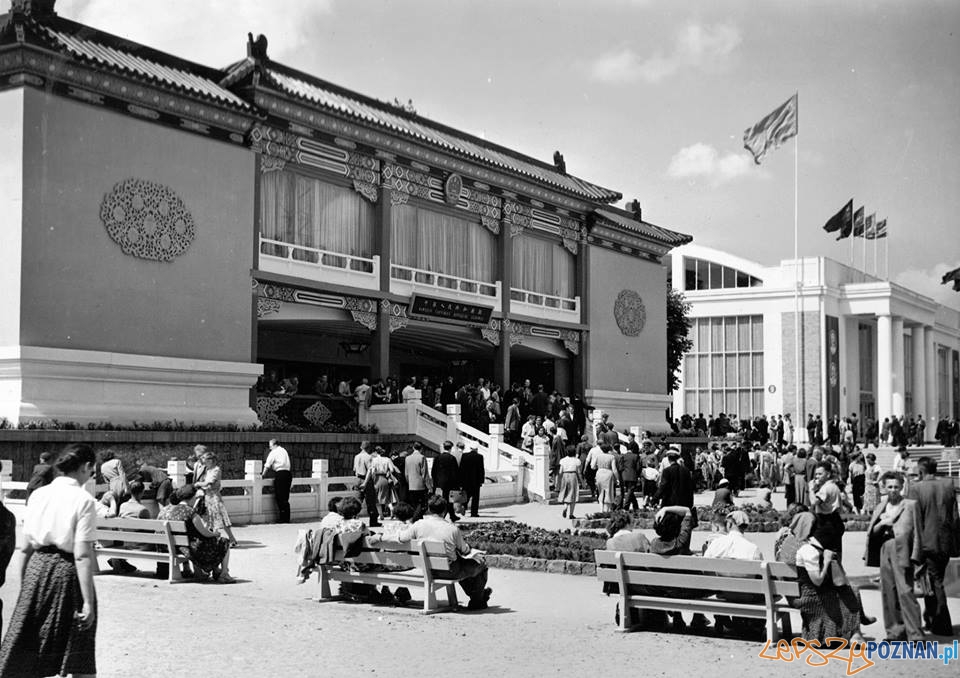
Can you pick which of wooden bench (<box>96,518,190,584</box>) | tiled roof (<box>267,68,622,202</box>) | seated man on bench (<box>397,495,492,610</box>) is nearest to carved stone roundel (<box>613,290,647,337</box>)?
tiled roof (<box>267,68,622,202</box>)

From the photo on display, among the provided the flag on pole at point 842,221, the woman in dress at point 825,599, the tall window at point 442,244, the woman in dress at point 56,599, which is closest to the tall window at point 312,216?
the tall window at point 442,244

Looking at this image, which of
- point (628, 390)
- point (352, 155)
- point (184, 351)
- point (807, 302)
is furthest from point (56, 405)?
point (807, 302)

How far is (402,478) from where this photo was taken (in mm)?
20844

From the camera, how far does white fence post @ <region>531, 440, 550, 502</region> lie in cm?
2539

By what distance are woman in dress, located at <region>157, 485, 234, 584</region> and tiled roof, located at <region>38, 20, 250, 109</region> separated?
11.3 m

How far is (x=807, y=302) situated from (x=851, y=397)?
5.95 m

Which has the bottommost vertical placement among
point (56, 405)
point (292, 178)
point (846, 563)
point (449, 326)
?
point (846, 563)

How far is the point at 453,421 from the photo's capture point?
2648cm

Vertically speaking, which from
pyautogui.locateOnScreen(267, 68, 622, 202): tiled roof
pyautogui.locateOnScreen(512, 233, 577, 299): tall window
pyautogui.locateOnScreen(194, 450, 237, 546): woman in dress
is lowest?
pyautogui.locateOnScreen(194, 450, 237, 546): woman in dress

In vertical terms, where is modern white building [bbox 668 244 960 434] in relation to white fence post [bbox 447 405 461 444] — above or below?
above

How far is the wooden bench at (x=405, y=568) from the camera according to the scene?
11.2 metres

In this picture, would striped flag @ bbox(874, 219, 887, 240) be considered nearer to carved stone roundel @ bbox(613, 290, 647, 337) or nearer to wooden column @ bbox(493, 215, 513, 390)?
carved stone roundel @ bbox(613, 290, 647, 337)

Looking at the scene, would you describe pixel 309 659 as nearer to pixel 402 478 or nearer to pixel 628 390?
pixel 402 478

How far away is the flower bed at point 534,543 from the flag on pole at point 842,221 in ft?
122
